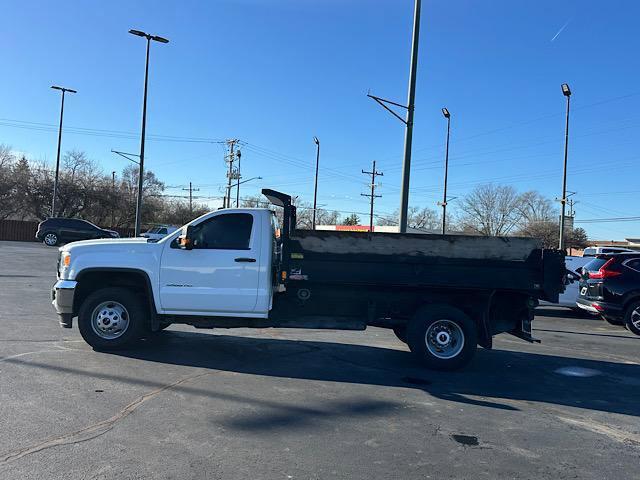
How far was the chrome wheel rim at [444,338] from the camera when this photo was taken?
721 cm

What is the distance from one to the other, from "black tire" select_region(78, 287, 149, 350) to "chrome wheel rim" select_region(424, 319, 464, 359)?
4142 millimetres

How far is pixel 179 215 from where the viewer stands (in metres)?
76.6

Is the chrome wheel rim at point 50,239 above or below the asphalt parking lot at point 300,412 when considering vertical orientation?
above

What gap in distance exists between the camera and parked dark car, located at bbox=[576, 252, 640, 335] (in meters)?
11.0

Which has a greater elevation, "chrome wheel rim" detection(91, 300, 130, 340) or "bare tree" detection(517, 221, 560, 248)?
"bare tree" detection(517, 221, 560, 248)

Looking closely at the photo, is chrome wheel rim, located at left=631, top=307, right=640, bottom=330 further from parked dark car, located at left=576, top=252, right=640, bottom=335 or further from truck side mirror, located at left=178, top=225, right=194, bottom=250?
truck side mirror, located at left=178, top=225, right=194, bottom=250

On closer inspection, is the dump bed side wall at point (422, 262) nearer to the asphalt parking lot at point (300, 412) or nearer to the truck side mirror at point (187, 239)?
the asphalt parking lot at point (300, 412)

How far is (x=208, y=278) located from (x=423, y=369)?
3.31 meters

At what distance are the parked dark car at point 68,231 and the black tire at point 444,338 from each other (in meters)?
29.8

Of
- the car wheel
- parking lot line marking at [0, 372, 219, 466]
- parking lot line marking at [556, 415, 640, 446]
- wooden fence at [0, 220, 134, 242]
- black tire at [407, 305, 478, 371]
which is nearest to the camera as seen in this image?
parking lot line marking at [0, 372, 219, 466]

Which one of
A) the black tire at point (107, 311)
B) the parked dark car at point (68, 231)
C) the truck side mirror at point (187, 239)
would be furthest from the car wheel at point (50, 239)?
the truck side mirror at point (187, 239)

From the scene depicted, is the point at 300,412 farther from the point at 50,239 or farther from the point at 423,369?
the point at 50,239

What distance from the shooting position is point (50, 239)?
112 ft

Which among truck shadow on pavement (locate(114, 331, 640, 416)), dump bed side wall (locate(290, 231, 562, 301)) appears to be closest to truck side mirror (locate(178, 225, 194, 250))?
dump bed side wall (locate(290, 231, 562, 301))
